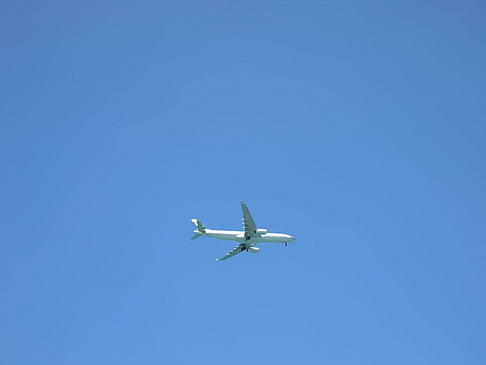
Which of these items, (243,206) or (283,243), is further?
(283,243)

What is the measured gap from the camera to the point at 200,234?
A: 4542 inches

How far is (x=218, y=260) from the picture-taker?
126062 millimetres

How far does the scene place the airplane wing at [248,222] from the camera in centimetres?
11373

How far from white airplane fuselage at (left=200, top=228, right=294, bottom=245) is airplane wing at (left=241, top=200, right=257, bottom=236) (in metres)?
1.49

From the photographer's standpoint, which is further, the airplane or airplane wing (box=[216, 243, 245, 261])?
airplane wing (box=[216, 243, 245, 261])

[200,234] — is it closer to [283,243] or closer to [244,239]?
[244,239]

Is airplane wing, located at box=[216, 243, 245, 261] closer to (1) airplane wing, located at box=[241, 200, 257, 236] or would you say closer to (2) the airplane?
(2) the airplane

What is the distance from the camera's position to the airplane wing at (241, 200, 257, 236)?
114m

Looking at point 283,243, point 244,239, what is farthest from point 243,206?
point 283,243

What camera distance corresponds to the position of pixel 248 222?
115438 millimetres

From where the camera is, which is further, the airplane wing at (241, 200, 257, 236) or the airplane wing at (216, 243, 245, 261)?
the airplane wing at (216, 243, 245, 261)

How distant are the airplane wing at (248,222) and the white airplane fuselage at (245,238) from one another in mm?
1489

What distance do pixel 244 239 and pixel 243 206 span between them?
7.65 meters

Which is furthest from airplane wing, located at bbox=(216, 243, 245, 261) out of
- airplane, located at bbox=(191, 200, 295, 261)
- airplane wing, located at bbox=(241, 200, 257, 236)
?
airplane wing, located at bbox=(241, 200, 257, 236)
